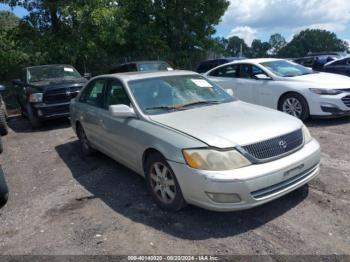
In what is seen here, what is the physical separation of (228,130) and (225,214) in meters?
0.93

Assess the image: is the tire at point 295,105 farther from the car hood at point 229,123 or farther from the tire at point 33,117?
the tire at point 33,117

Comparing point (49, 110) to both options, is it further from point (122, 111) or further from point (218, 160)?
point (218, 160)

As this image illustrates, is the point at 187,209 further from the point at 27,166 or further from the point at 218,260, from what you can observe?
the point at 27,166

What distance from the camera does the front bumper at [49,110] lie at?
912 centimetres

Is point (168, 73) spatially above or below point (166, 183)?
above

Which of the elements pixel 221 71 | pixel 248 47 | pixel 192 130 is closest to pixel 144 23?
pixel 221 71

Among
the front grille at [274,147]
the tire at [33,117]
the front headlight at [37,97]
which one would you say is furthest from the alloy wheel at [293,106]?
the tire at [33,117]

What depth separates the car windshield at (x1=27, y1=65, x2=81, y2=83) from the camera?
1012 centimetres

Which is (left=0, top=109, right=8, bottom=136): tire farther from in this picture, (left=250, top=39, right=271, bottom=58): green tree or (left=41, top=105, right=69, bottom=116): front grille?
(left=250, top=39, right=271, bottom=58): green tree

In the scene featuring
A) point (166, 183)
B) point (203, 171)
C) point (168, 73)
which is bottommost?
point (166, 183)

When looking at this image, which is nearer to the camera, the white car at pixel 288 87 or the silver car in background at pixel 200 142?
the silver car in background at pixel 200 142

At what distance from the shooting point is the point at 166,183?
13.2 ft

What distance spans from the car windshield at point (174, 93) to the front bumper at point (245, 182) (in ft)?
3.62

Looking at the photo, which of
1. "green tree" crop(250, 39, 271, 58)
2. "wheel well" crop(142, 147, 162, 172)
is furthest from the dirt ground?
"green tree" crop(250, 39, 271, 58)
